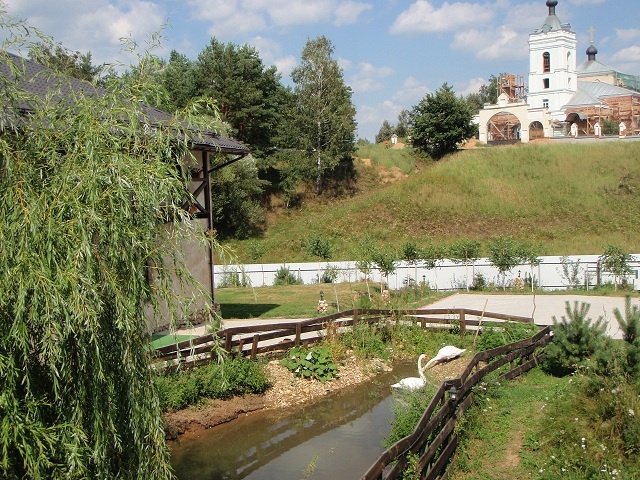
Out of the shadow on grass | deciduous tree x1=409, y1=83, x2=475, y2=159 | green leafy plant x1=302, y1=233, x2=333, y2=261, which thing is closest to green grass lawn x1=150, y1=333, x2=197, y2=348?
the shadow on grass

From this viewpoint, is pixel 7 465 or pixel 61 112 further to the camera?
pixel 61 112

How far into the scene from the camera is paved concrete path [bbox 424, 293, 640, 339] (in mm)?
19906

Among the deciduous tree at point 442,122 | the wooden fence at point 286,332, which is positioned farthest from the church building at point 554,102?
the wooden fence at point 286,332

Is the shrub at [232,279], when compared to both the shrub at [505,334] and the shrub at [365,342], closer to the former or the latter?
the shrub at [365,342]

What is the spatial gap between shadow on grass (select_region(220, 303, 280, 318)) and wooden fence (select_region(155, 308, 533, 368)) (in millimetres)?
3905

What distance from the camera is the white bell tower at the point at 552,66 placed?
6003 cm

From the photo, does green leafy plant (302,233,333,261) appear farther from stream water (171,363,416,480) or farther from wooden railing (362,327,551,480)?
wooden railing (362,327,551,480)

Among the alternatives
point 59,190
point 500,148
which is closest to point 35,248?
point 59,190

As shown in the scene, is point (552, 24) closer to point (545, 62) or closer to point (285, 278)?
point (545, 62)

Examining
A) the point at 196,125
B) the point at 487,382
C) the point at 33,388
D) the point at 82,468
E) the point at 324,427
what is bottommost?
the point at 324,427

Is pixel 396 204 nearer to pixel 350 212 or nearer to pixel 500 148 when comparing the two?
pixel 350 212

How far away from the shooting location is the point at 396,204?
1687 inches

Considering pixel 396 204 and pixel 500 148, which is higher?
pixel 500 148

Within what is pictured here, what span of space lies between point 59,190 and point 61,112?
3.34ft
